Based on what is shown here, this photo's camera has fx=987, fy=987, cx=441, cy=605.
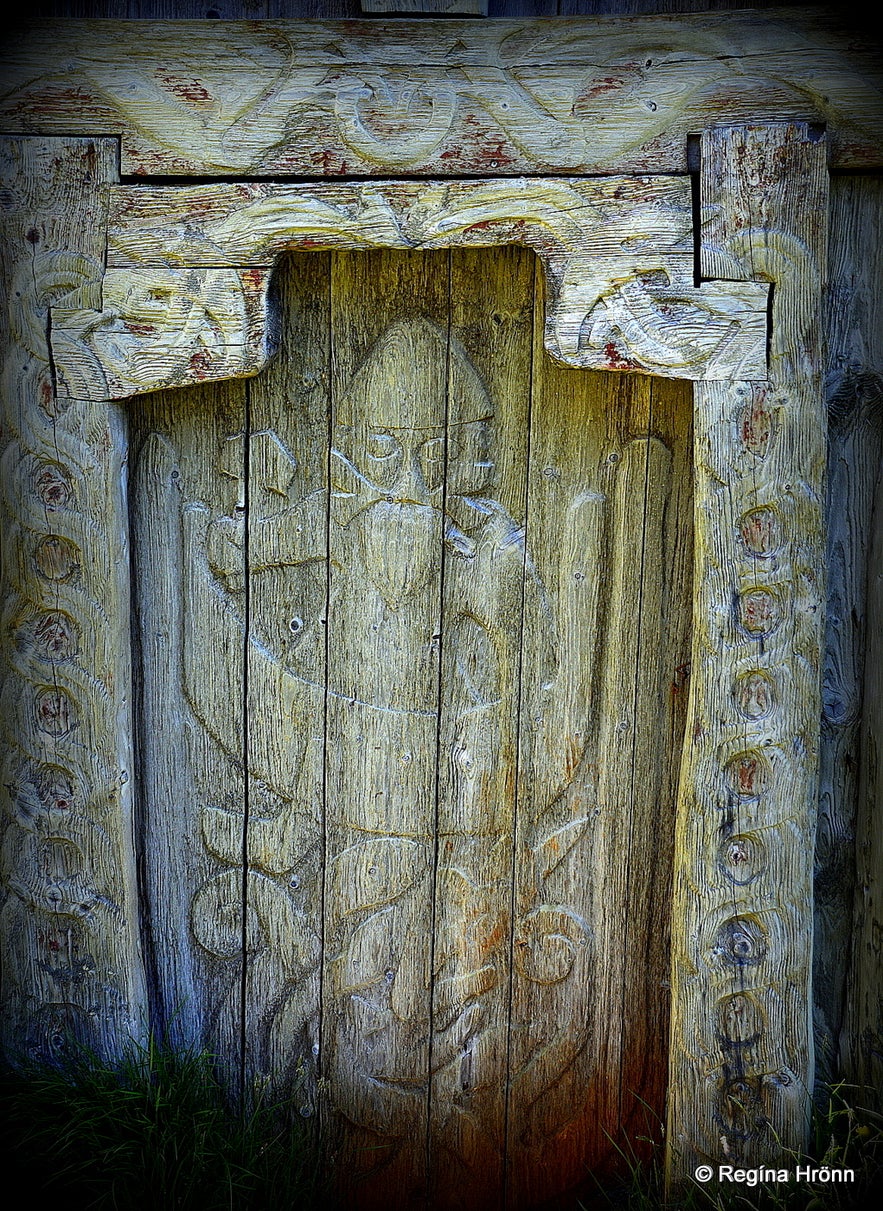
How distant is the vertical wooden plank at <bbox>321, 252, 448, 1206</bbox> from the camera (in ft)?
6.72

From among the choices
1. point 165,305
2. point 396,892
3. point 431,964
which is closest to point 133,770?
point 396,892

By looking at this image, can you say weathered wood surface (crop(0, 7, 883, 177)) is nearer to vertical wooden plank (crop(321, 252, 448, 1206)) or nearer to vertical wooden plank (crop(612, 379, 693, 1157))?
vertical wooden plank (crop(321, 252, 448, 1206))

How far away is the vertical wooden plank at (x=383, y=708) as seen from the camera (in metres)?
2.05

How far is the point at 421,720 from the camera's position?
85.4 inches

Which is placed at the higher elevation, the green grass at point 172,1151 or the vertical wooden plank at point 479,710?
the vertical wooden plank at point 479,710

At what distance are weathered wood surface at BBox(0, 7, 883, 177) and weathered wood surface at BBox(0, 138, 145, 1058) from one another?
0.18m

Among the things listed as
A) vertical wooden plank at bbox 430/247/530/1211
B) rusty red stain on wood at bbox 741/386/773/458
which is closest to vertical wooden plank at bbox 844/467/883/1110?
rusty red stain on wood at bbox 741/386/773/458

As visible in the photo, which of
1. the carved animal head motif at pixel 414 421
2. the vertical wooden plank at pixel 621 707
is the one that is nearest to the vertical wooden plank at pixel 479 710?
the carved animal head motif at pixel 414 421

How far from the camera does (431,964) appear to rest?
7.30 feet

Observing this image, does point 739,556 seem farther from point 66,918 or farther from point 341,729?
point 66,918

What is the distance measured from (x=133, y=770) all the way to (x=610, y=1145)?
140 cm

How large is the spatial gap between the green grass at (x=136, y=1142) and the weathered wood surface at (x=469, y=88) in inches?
71.2

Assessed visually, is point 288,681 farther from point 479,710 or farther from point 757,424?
point 757,424

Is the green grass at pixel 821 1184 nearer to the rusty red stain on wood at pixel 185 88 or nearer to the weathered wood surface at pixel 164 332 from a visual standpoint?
the weathered wood surface at pixel 164 332
